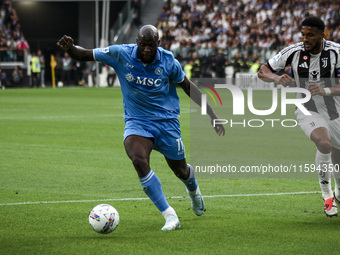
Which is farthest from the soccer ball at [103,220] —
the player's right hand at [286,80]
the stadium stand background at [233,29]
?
the stadium stand background at [233,29]

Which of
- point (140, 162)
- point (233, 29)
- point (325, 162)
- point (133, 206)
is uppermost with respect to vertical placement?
point (140, 162)

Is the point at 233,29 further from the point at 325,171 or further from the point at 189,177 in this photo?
the point at 189,177

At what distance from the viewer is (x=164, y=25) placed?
46.8 m

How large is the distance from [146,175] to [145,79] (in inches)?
38.4

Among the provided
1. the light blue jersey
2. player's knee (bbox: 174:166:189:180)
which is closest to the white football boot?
player's knee (bbox: 174:166:189:180)

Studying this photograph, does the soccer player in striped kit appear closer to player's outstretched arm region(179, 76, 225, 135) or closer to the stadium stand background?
player's outstretched arm region(179, 76, 225, 135)

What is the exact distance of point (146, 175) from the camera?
6.87 m

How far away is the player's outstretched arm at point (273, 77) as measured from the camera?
743cm

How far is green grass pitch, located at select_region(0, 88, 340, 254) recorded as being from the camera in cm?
621

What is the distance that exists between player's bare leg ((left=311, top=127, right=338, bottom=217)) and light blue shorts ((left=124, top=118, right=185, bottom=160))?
4.80 feet

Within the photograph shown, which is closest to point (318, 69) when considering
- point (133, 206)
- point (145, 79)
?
point (145, 79)

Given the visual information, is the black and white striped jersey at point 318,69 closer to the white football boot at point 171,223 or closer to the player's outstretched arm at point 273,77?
the player's outstretched arm at point 273,77

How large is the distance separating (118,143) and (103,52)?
789 cm

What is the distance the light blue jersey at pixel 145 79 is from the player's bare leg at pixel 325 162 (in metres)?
1.55
